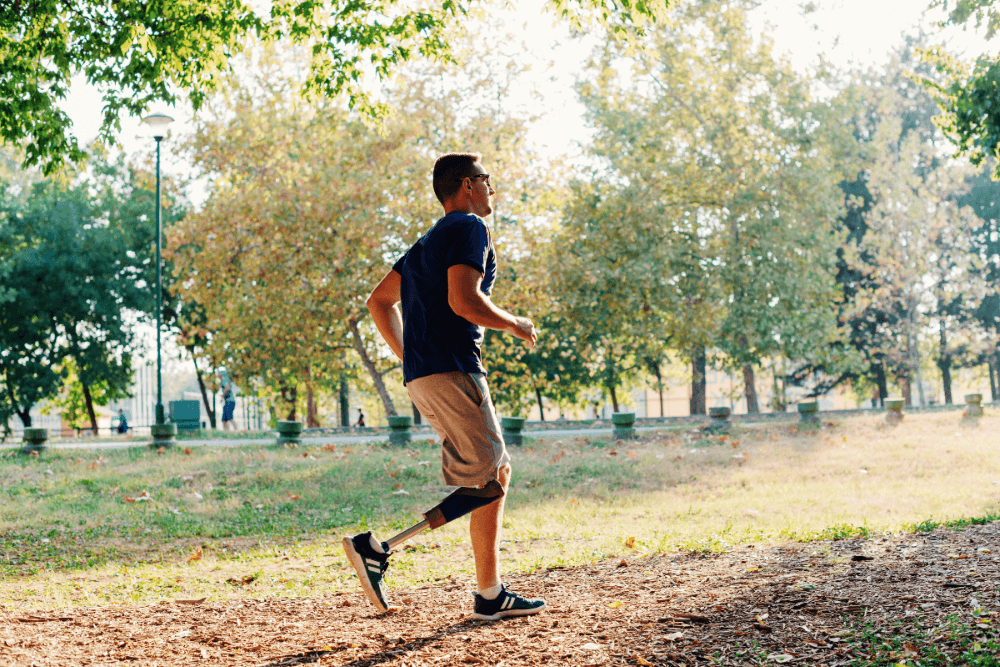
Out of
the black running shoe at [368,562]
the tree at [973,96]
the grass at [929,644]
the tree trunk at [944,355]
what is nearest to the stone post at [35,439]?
the black running shoe at [368,562]

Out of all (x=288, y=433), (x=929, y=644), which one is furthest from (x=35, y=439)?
(x=929, y=644)

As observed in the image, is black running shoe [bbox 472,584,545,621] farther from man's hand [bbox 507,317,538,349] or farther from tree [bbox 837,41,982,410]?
tree [bbox 837,41,982,410]

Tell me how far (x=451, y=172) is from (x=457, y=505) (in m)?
1.60

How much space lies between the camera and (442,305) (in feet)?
12.0

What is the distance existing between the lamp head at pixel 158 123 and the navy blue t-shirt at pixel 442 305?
16.6m

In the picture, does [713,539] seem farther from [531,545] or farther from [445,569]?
[445,569]

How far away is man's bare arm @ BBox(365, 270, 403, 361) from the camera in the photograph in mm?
3969

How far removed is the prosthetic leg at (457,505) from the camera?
3611 mm

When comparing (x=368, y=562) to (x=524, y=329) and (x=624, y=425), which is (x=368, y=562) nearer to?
(x=524, y=329)

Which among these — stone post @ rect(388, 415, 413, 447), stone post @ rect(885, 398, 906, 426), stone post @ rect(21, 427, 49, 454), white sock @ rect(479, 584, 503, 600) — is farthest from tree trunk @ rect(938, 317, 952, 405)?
white sock @ rect(479, 584, 503, 600)

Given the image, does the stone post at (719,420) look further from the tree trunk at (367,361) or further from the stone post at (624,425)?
the tree trunk at (367,361)

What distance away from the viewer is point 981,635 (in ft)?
10.3

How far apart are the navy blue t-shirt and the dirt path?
1242 millimetres

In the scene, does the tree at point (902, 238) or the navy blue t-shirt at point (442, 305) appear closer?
the navy blue t-shirt at point (442, 305)
